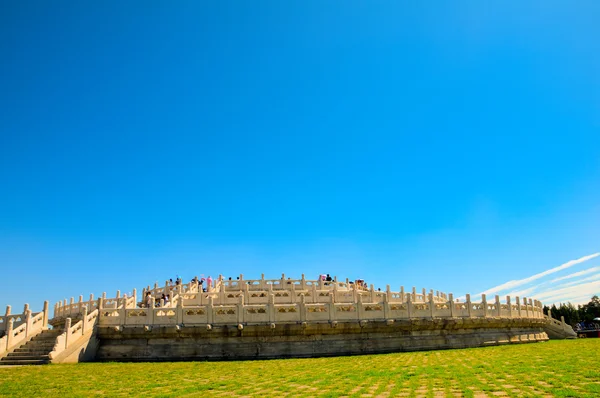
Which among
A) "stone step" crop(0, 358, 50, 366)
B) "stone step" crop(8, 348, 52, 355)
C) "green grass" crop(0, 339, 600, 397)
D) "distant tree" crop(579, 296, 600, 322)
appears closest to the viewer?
"green grass" crop(0, 339, 600, 397)

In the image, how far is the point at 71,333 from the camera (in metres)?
21.8

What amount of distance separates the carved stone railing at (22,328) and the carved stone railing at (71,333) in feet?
10.6

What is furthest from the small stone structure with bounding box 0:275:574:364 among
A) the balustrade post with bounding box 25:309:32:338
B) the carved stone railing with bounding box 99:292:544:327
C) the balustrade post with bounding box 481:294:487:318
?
the balustrade post with bounding box 481:294:487:318

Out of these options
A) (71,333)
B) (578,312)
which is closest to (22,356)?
(71,333)

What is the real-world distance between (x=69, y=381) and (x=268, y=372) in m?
6.73

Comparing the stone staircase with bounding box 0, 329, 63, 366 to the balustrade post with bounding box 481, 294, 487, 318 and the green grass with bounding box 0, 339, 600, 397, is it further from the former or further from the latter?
the balustrade post with bounding box 481, 294, 487, 318

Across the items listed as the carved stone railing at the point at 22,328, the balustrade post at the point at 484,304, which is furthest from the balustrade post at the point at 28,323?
the balustrade post at the point at 484,304

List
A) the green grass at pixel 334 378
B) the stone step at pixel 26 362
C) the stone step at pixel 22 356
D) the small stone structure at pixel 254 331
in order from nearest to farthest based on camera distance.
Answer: the green grass at pixel 334 378 < the stone step at pixel 26 362 < the stone step at pixel 22 356 < the small stone structure at pixel 254 331

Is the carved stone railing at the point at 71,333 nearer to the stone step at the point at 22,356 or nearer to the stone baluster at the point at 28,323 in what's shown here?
the stone step at the point at 22,356

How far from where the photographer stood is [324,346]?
2353 centimetres

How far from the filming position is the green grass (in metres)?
11.4

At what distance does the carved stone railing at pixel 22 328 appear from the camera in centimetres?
2225

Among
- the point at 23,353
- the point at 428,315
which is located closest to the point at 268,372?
the point at 428,315

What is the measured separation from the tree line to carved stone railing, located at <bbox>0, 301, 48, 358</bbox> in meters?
85.7
